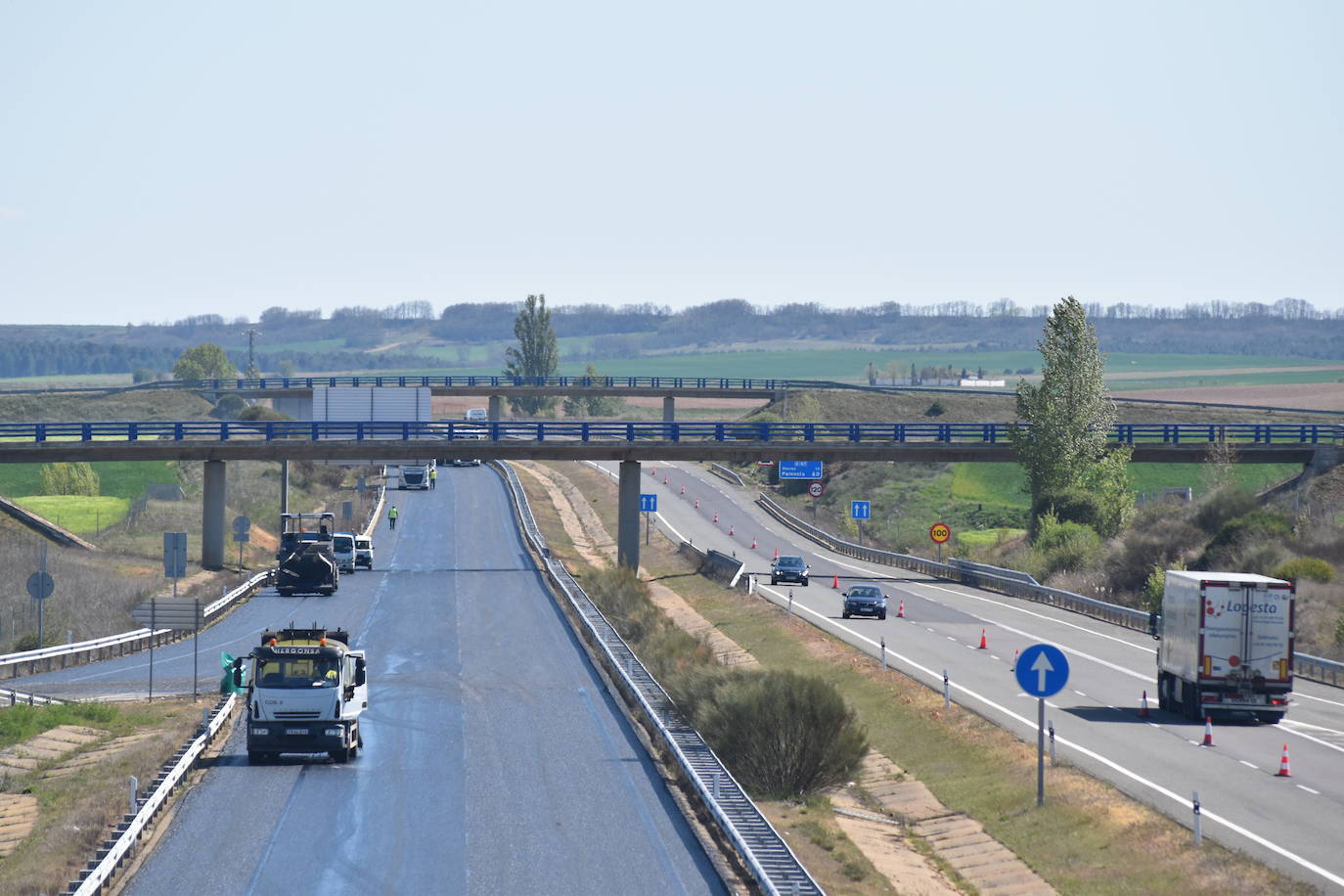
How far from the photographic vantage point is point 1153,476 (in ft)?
345

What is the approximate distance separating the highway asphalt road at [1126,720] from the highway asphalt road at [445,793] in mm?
8599

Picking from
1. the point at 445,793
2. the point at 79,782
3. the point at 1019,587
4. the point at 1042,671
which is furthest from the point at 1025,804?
the point at 1019,587

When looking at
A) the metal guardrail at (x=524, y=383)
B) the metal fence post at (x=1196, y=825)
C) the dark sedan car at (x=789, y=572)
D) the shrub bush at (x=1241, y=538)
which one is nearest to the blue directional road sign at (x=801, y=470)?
the dark sedan car at (x=789, y=572)

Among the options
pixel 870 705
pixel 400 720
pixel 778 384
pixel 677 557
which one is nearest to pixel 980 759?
pixel 870 705

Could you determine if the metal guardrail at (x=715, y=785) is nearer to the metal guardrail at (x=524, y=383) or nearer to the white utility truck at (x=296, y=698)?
the white utility truck at (x=296, y=698)

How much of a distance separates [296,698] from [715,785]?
8264 millimetres

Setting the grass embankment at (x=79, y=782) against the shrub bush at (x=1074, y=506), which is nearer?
the grass embankment at (x=79, y=782)

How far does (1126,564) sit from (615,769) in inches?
1588

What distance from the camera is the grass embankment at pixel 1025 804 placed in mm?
22125

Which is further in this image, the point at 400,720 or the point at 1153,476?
the point at 1153,476

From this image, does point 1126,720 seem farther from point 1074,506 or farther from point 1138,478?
point 1138,478

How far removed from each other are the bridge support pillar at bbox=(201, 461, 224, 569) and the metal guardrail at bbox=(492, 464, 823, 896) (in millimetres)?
26625

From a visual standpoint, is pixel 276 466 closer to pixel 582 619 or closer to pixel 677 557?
pixel 677 557

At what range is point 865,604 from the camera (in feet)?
184
